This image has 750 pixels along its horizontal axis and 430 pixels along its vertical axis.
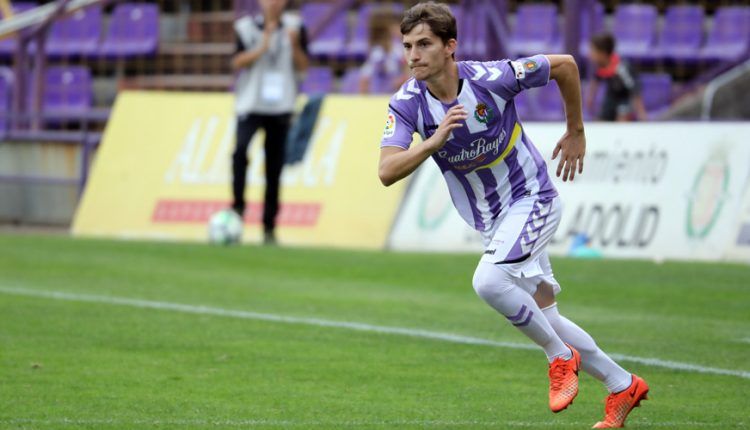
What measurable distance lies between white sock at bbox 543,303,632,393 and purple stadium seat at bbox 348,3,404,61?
15.8 m

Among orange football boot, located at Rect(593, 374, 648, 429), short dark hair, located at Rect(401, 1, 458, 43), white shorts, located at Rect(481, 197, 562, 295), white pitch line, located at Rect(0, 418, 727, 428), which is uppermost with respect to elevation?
short dark hair, located at Rect(401, 1, 458, 43)

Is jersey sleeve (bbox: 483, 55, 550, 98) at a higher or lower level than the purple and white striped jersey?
higher

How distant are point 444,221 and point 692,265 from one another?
3.16m

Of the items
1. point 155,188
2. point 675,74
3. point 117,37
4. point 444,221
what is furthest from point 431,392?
point 117,37

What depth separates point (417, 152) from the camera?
568cm

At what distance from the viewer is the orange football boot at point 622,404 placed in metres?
5.88

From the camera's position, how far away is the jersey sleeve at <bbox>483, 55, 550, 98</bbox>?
618 centimetres

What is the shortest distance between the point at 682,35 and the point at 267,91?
693cm

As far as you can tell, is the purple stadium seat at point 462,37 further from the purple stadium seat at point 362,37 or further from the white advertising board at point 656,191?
the purple stadium seat at point 362,37

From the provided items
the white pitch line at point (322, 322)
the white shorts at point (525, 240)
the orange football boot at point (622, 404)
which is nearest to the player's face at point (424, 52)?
the white shorts at point (525, 240)

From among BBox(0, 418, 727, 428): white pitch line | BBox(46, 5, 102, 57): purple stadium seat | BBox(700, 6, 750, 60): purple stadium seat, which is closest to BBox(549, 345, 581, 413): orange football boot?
BBox(0, 418, 727, 428): white pitch line

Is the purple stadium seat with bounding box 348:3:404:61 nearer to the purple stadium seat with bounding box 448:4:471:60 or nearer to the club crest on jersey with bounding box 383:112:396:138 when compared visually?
the purple stadium seat with bounding box 448:4:471:60

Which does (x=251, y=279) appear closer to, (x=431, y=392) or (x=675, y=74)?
(x=431, y=392)

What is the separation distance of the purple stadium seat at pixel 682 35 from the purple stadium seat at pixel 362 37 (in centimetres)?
418
